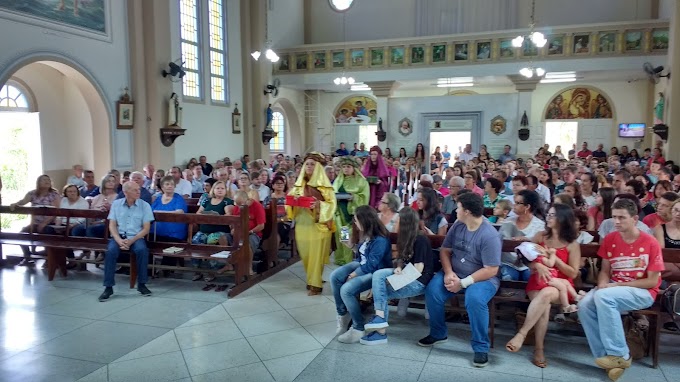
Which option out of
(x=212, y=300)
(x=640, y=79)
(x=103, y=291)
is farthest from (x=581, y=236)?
(x=640, y=79)

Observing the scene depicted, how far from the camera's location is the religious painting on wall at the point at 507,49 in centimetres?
1548

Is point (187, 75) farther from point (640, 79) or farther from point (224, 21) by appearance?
point (640, 79)

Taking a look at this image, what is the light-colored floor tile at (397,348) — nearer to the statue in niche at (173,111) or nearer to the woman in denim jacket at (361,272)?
the woman in denim jacket at (361,272)

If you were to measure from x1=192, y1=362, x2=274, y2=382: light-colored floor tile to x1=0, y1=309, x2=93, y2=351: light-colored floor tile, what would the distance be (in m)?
1.74

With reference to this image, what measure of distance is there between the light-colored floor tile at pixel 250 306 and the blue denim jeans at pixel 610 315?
299 centimetres

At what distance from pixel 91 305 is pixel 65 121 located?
787 cm

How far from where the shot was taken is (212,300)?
569 centimetres

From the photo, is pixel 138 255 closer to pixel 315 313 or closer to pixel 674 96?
pixel 315 313

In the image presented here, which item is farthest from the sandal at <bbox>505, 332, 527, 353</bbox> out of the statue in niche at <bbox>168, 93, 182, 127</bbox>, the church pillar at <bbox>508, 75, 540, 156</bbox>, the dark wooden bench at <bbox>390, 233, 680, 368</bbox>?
the church pillar at <bbox>508, 75, 540, 156</bbox>

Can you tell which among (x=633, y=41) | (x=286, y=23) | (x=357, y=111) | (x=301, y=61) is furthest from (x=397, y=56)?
(x=633, y=41)

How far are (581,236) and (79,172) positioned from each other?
9632 millimetres

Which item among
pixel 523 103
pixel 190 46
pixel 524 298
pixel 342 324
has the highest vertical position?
pixel 190 46

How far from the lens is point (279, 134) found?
21797 millimetres

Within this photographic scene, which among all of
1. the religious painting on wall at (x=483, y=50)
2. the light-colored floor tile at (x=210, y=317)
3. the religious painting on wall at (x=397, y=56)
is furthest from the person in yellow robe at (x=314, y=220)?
the religious painting on wall at (x=397, y=56)
